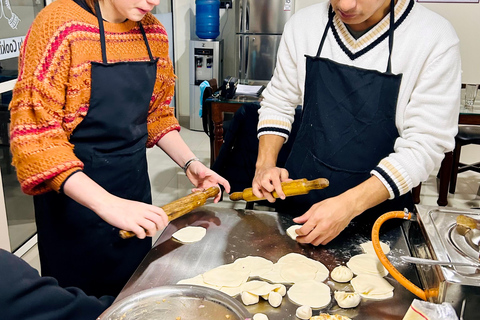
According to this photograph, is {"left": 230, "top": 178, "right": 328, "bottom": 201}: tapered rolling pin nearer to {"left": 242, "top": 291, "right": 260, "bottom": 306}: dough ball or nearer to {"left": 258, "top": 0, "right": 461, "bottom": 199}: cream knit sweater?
{"left": 258, "top": 0, "right": 461, "bottom": 199}: cream knit sweater

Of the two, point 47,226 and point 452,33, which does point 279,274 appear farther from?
point 452,33

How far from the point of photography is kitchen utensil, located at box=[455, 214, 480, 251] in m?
1.03

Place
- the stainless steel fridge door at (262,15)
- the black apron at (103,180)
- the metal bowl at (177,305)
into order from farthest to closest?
1. the stainless steel fridge door at (262,15)
2. the black apron at (103,180)
3. the metal bowl at (177,305)

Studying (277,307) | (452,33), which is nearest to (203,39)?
(452,33)

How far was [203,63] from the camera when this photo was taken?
5465 millimetres

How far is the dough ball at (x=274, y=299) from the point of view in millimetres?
1013

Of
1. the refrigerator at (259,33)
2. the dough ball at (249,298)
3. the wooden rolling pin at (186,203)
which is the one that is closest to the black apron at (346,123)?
the wooden rolling pin at (186,203)

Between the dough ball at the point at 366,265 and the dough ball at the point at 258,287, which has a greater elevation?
the dough ball at the point at 258,287

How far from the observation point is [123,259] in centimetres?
139

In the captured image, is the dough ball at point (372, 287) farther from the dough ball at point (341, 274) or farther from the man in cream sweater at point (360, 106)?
the man in cream sweater at point (360, 106)

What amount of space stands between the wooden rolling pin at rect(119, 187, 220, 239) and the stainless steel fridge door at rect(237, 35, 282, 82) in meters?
4.03

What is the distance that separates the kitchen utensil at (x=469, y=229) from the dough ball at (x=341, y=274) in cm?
30

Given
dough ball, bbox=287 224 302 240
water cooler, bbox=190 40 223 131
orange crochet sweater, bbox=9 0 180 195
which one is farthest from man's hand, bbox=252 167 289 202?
water cooler, bbox=190 40 223 131

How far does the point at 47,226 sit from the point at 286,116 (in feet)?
3.03
